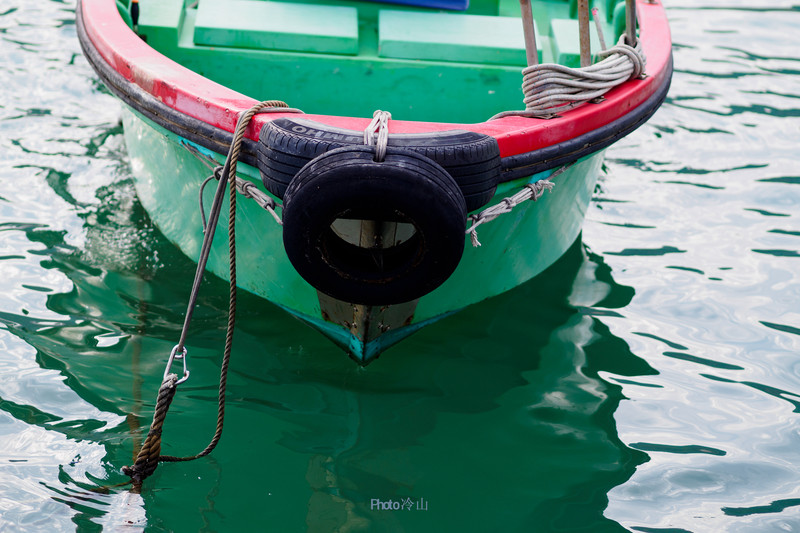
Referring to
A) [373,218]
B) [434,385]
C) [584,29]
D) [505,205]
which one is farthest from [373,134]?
[434,385]

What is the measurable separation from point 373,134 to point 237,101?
1.93ft

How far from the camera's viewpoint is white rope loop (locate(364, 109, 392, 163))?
226 centimetres

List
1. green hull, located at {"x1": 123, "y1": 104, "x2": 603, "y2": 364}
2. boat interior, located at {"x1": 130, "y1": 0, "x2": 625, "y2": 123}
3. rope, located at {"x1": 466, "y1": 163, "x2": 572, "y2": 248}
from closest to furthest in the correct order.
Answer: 1. rope, located at {"x1": 466, "y1": 163, "x2": 572, "y2": 248}
2. green hull, located at {"x1": 123, "y1": 104, "x2": 603, "y2": 364}
3. boat interior, located at {"x1": 130, "y1": 0, "x2": 625, "y2": 123}

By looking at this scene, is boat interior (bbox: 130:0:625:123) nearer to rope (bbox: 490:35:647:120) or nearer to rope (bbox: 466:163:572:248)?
rope (bbox: 490:35:647:120)

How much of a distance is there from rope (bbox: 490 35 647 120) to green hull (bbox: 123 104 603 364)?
24 centimetres

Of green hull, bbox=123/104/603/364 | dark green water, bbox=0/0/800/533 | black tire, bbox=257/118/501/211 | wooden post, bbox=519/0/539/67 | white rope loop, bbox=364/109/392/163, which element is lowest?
dark green water, bbox=0/0/800/533

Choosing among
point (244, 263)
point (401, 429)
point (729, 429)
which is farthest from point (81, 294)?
point (729, 429)

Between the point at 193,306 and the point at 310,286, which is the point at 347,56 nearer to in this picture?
the point at 310,286

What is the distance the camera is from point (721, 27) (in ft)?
23.1

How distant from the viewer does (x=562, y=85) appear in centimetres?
278

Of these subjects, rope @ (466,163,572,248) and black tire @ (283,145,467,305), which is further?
rope @ (466,163,572,248)

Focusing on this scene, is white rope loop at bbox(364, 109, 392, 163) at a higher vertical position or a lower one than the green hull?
higher

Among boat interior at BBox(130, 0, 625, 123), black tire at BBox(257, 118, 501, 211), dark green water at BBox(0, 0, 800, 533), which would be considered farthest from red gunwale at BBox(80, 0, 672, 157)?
dark green water at BBox(0, 0, 800, 533)

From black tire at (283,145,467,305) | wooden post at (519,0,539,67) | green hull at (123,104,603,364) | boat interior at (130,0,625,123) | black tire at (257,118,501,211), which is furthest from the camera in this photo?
boat interior at (130,0,625,123)
